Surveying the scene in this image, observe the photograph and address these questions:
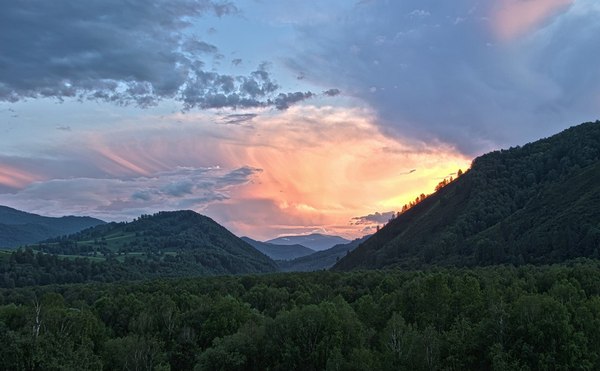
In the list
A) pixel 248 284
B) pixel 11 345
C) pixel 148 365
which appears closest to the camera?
pixel 11 345

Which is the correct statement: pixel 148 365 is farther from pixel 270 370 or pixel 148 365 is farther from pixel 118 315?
pixel 118 315

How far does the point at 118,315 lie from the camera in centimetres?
12525

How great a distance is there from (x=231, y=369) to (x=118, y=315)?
179 ft

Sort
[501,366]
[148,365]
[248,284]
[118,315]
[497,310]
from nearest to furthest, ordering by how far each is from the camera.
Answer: [501,366] → [497,310] → [148,365] → [118,315] → [248,284]

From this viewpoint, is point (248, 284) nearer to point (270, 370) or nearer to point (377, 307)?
point (377, 307)

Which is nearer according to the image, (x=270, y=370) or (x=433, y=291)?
(x=270, y=370)

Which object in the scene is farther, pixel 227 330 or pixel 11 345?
pixel 227 330

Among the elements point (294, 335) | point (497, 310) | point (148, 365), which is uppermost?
point (497, 310)

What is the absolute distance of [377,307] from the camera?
104 metres

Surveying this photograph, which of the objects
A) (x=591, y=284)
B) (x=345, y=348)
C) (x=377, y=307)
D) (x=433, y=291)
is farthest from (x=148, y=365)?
(x=591, y=284)

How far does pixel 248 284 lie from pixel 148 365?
105 metres

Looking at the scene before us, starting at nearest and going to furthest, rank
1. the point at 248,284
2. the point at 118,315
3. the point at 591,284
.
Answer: the point at 591,284
the point at 118,315
the point at 248,284

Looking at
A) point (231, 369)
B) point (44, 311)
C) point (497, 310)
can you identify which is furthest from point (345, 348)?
point (44, 311)

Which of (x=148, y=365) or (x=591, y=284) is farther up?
(x=591, y=284)
